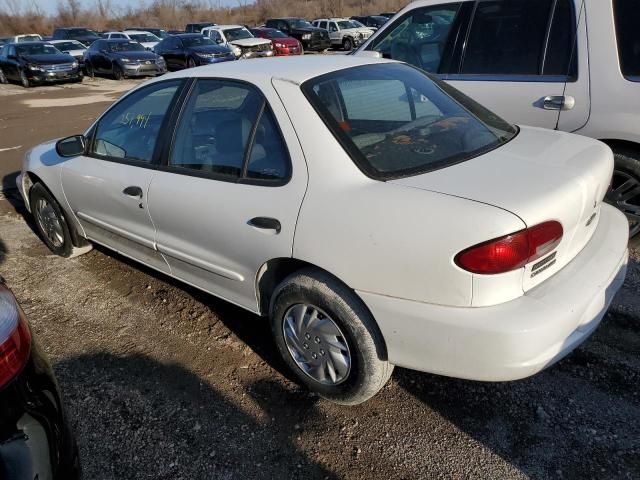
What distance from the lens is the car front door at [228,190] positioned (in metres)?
2.50

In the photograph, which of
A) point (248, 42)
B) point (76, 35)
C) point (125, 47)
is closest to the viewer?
point (125, 47)

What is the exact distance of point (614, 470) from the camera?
2172 millimetres

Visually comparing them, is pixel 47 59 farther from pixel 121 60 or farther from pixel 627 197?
pixel 627 197

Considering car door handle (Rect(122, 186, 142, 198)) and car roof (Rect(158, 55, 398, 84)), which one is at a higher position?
car roof (Rect(158, 55, 398, 84))

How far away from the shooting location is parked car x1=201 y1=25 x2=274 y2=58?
21328 millimetres

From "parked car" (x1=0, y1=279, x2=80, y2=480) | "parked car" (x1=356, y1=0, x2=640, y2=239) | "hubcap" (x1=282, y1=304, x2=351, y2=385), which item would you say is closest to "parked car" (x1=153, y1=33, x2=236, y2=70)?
"parked car" (x1=356, y1=0, x2=640, y2=239)

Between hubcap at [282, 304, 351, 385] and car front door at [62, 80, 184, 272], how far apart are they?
1.13 m

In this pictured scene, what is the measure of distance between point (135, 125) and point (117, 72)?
1845 centimetres

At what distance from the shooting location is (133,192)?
3246 mm

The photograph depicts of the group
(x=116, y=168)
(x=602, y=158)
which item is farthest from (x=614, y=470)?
(x=116, y=168)

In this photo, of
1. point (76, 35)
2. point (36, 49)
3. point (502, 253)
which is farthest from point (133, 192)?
point (76, 35)

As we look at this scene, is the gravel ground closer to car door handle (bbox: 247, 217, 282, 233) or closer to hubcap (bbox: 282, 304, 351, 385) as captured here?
hubcap (bbox: 282, 304, 351, 385)

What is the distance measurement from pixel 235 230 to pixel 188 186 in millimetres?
451

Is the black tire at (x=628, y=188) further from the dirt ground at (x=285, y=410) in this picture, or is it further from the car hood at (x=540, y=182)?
the car hood at (x=540, y=182)
